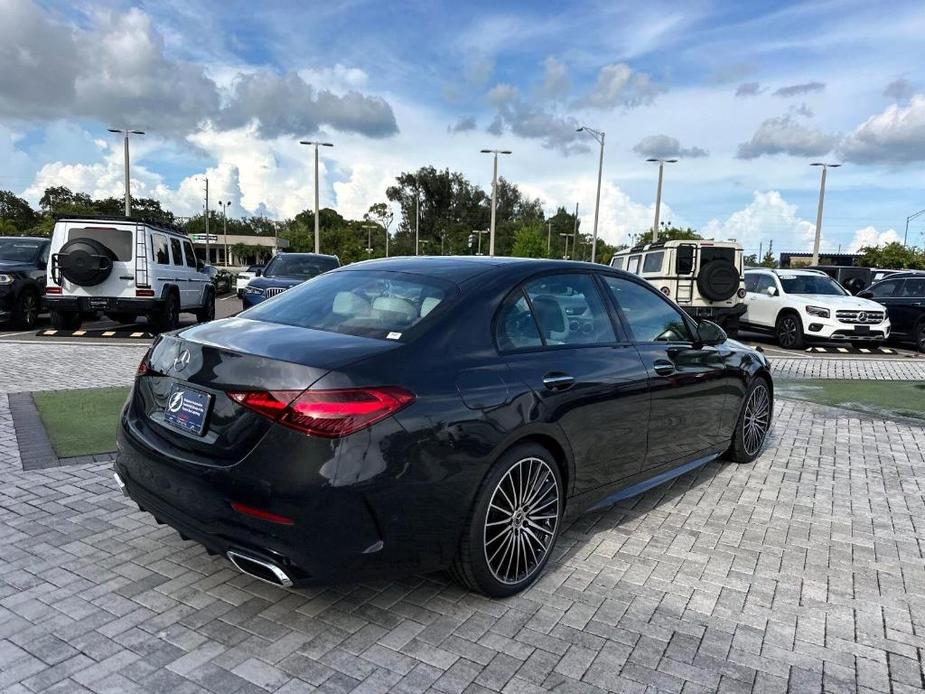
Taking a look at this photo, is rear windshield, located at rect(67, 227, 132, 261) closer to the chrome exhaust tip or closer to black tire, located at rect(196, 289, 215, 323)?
black tire, located at rect(196, 289, 215, 323)

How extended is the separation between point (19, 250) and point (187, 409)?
1362cm

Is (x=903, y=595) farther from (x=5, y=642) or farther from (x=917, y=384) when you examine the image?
(x=917, y=384)

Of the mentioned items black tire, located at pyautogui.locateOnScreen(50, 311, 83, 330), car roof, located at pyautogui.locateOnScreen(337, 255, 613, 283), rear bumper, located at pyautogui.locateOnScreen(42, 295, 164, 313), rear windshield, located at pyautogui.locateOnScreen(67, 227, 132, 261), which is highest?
rear windshield, located at pyautogui.locateOnScreen(67, 227, 132, 261)

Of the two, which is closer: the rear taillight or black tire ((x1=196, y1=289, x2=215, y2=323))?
the rear taillight

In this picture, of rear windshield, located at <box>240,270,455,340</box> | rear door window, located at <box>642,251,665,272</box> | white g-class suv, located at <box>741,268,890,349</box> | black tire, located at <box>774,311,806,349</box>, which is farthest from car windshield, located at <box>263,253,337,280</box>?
rear windshield, located at <box>240,270,455,340</box>

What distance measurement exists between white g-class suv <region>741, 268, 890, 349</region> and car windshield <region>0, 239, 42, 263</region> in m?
15.5

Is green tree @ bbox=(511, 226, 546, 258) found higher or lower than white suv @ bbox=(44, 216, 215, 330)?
higher

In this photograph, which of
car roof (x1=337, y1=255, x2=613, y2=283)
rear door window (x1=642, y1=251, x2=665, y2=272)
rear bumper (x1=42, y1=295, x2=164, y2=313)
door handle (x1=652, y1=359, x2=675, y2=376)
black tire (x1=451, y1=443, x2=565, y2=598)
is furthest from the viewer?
rear door window (x1=642, y1=251, x2=665, y2=272)

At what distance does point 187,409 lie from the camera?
2.86 metres

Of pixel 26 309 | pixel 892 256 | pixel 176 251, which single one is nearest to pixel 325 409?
pixel 176 251

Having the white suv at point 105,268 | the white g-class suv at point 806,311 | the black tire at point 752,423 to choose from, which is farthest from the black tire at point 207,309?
the black tire at point 752,423

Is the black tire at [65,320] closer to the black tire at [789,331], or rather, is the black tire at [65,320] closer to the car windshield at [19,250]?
the car windshield at [19,250]

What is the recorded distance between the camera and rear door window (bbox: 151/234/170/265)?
12.6 meters

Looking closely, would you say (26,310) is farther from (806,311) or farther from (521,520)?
(806,311)
